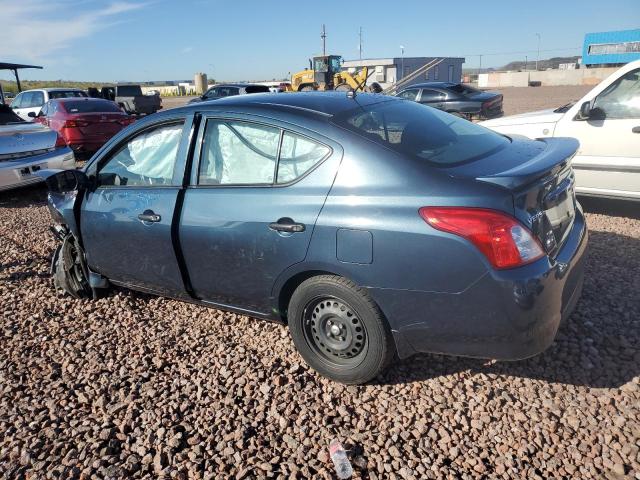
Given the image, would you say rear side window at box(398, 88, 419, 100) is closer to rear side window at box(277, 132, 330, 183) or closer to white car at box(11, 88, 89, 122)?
white car at box(11, 88, 89, 122)

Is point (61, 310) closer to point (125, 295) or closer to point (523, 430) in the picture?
point (125, 295)

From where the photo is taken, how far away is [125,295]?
166 inches

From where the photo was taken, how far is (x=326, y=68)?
27.1 meters

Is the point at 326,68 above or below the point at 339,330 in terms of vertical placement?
above

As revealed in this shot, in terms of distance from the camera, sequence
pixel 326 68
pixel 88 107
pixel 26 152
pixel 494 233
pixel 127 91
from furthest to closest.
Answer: pixel 326 68
pixel 127 91
pixel 88 107
pixel 26 152
pixel 494 233

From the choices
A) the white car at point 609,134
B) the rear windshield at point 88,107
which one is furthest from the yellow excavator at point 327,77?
the white car at point 609,134

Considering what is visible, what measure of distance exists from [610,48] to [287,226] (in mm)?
74986

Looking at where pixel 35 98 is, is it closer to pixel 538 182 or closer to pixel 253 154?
pixel 253 154

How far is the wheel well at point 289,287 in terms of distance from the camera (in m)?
2.69

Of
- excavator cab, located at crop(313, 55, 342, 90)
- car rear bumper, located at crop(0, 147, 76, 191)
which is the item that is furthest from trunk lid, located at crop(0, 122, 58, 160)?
excavator cab, located at crop(313, 55, 342, 90)

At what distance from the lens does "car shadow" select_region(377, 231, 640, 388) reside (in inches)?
109

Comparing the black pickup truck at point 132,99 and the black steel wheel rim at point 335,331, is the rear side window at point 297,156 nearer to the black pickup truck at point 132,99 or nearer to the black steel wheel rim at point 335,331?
the black steel wheel rim at point 335,331

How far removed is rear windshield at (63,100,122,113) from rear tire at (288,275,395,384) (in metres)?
10.3

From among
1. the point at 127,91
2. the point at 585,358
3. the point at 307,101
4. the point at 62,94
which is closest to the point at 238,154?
the point at 307,101
